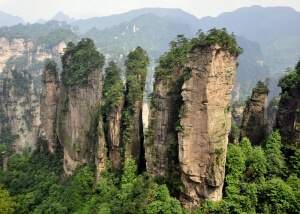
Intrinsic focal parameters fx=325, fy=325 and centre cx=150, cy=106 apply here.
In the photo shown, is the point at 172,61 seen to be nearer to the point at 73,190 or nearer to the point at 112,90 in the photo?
the point at 112,90

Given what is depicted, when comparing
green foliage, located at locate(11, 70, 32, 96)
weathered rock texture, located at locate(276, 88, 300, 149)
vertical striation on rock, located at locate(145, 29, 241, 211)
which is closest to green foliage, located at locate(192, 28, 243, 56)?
vertical striation on rock, located at locate(145, 29, 241, 211)

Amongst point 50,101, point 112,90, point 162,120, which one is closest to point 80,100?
point 50,101

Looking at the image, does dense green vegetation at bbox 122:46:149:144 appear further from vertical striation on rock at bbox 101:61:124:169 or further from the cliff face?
the cliff face

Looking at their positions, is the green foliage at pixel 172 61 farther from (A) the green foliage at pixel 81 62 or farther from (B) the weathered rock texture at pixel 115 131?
(A) the green foliage at pixel 81 62

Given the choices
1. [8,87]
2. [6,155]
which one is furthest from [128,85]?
[8,87]

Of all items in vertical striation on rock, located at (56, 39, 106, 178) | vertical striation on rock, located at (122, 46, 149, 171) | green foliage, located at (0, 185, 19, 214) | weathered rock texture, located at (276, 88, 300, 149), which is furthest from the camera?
vertical striation on rock, located at (56, 39, 106, 178)

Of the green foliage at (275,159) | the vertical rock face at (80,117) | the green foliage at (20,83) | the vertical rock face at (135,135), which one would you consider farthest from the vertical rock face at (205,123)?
the green foliage at (20,83)
